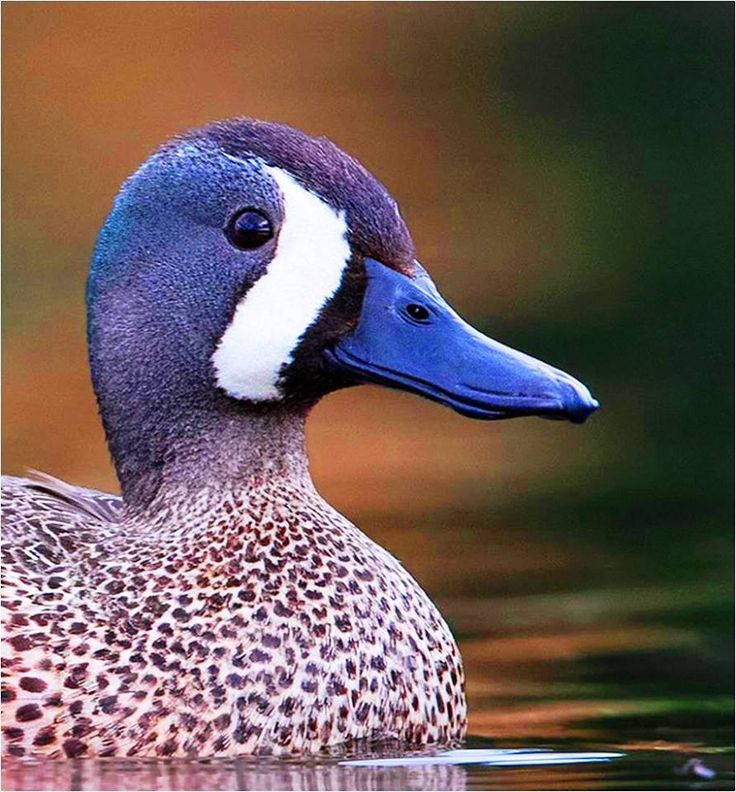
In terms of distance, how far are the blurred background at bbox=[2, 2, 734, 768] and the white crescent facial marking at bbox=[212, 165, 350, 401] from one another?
1273mm

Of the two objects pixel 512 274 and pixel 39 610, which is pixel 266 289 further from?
pixel 512 274

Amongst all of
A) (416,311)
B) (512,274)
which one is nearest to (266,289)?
(416,311)

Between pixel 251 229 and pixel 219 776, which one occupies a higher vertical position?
pixel 251 229

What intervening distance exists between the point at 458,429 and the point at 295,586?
19.3 feet

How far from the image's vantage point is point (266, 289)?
661 cm

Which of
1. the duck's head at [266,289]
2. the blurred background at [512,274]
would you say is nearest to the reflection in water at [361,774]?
the blurred background at [512,274]

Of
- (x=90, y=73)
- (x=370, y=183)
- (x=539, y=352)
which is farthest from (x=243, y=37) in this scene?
(x=370, y=183)

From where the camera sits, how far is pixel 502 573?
29.5ft

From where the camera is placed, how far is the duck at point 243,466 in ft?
20.7

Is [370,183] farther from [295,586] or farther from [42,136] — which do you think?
[42,136]

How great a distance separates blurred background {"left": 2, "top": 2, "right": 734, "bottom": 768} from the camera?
8.23 metres

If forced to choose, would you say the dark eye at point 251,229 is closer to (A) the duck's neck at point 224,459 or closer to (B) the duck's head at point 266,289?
(B) the duck's head at point 266,289

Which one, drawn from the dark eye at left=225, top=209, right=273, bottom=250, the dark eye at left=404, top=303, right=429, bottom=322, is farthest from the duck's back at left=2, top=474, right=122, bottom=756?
the dark eye at left=404, top=303, right=429, bottom=322

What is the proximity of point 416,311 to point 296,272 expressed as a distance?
0.34 meters
